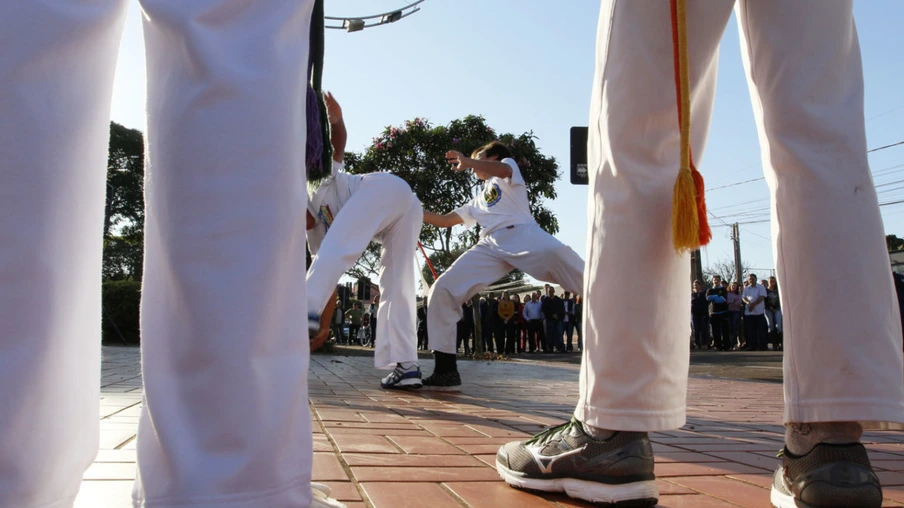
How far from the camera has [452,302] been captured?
5250 mm

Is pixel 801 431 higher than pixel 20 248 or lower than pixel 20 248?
lower

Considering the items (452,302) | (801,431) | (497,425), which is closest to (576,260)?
(452,302)

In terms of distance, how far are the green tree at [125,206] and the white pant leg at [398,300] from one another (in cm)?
2162

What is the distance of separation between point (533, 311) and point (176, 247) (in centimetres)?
1839

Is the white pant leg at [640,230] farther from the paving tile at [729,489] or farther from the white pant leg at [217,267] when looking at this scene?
the white pant leg at [217,267]

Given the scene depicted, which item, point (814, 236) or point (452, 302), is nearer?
point (814, 236)

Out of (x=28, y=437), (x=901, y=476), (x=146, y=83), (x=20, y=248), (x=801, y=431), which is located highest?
(x=146, y=83)

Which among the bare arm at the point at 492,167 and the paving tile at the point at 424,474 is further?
the bare arm at the point at 492,167

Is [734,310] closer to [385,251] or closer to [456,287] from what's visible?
[456,287]

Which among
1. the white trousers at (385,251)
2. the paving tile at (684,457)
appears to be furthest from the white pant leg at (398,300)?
the paving tile at (684,457)

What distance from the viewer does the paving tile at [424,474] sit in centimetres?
173

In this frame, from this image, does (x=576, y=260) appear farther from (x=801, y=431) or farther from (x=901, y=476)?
(x=801, y=431)

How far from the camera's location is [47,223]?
Result: 90 cm

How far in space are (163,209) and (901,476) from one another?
1995 mm
